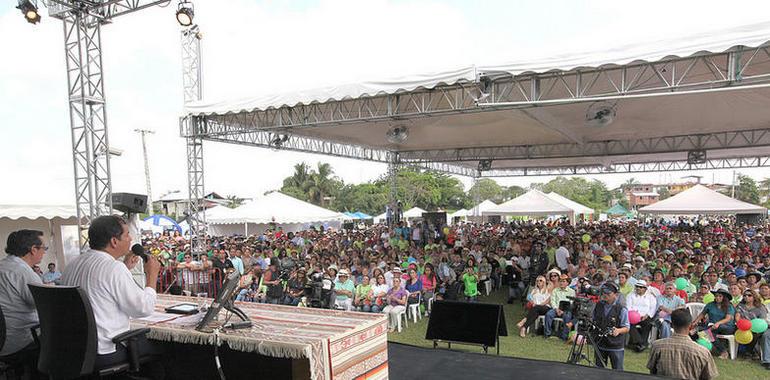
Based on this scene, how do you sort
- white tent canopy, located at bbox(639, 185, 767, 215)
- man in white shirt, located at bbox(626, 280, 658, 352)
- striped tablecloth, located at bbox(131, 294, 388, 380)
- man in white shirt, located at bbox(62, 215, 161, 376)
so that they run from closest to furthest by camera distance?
man in white shirt, located at bbox(62, 215, 161, 376) → striped tablecloth, located at bbox(131, 294, 388, 380) → man in white shirt, located at bbox(626, 280, 658, 352) → white tent canopy, located at bbox(639, 185, 767, 215)

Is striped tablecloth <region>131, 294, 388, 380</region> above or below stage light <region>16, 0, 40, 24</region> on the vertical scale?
below

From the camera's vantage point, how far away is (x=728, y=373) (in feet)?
15.3

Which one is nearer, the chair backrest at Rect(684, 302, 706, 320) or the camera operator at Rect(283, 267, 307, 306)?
the chair backrest at Rect(684, 302, 706, 320)

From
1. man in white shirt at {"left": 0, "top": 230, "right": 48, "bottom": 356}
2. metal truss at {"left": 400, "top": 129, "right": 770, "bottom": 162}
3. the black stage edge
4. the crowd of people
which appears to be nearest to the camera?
man in white shirt at {"left": 0, "top": 230, "right": 48, "bottom": 356}

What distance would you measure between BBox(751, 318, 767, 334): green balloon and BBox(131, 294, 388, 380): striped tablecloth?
4504mm

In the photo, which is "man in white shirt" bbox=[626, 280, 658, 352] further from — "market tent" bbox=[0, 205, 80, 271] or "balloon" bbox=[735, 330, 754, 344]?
"market tent" bbox=[0, 205, 80, 271]

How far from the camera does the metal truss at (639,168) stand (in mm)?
15984

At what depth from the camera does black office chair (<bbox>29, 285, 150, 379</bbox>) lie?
6.77 ft

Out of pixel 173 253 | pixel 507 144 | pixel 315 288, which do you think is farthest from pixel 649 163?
pixel 173 253

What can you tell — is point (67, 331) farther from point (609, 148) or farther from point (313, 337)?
point (609, 148)

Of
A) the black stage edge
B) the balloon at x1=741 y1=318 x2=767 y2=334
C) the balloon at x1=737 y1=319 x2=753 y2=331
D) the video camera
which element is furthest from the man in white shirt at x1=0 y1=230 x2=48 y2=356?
the balloon at x1=741 y1=318 x2=767 y2=334

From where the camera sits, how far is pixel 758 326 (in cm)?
490

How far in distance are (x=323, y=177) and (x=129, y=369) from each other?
41.4 meters

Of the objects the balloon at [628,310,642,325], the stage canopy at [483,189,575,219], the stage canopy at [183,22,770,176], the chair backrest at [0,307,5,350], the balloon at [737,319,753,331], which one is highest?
the stage canopy at [183,22,770,176]
